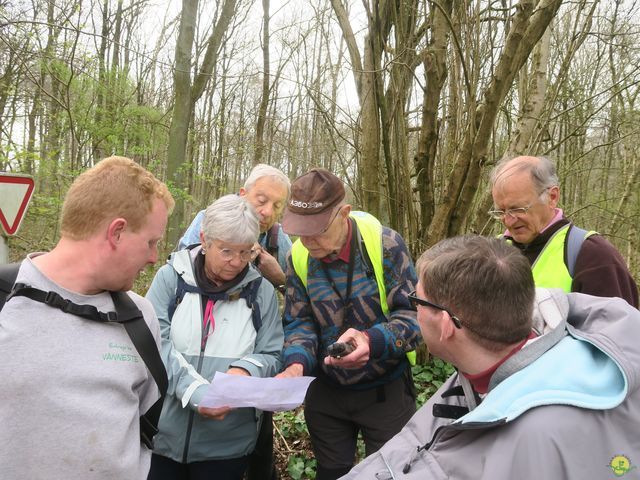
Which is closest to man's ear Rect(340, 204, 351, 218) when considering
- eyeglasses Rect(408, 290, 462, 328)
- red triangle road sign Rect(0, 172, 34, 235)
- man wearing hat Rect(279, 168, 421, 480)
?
man wearing hat Rect(279, 168, 421, 480)

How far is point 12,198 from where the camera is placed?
14.3 ft

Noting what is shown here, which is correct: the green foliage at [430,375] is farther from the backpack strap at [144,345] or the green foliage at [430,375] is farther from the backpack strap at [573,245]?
the backpack strap at [144,345]

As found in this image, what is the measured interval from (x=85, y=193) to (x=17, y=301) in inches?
14.5

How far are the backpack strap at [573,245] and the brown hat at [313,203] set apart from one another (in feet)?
3.73

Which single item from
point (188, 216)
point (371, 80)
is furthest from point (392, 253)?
point (188, 216)

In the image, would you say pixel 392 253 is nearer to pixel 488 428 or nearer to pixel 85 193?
pixel 488 428

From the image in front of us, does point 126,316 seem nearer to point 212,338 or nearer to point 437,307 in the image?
point 212,338

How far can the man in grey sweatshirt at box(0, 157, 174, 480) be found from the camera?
3.89 feet

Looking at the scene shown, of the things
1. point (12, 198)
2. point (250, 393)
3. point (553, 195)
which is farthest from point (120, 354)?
point (12, 198)

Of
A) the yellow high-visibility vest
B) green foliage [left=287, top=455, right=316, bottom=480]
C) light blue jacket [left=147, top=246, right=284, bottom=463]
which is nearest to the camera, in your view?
light blue jacket [left=147, top=246, right=284, bottom=463]

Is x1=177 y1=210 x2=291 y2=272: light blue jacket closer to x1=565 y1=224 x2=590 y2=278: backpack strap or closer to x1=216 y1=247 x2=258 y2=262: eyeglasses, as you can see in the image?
x1=216 y1=247 x2=258 y2=262: eyeglasses

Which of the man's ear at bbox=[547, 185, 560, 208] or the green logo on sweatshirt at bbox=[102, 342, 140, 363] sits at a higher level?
the man's ear at bbox=[547, 185, 560, 208]

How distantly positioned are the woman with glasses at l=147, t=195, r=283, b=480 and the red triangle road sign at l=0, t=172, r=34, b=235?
3149mm

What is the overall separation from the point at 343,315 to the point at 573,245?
1.18 m
